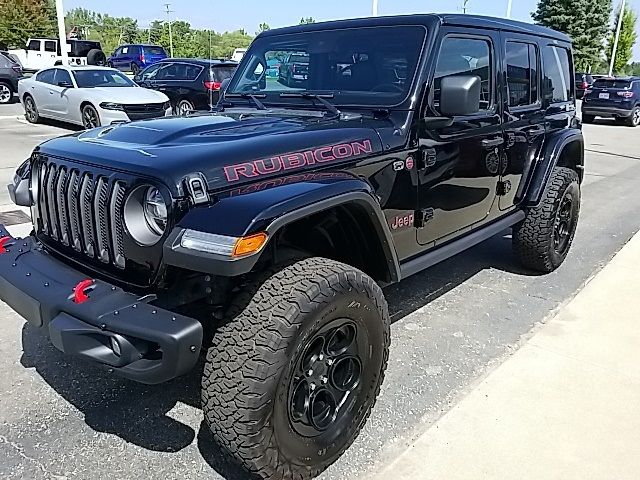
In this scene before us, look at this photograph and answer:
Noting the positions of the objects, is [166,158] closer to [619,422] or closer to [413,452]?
[413,452]

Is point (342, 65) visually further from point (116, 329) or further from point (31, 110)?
point (31, 110)

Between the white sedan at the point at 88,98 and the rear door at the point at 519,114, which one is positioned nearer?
the rear door at the point at 519,114

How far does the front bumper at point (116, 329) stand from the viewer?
206 cm

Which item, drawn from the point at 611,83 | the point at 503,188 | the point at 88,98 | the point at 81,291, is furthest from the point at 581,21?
the point at 81,291

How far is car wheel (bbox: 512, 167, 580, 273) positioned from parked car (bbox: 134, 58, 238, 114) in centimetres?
949

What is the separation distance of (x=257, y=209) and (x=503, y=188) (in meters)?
2.54

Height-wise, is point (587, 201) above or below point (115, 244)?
below

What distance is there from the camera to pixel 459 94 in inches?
119

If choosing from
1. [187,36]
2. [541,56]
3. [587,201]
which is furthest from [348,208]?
[187,36]

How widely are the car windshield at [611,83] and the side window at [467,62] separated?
1739 cm

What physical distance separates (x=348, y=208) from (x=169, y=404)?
137 cm

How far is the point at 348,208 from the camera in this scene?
105 inches

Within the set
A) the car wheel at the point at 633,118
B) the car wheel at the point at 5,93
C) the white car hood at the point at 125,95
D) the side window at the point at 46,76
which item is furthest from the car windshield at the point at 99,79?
the car wheel at the point at 633,118

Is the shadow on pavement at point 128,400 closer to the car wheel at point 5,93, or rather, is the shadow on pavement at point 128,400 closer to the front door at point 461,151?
the front door at point 461,151
